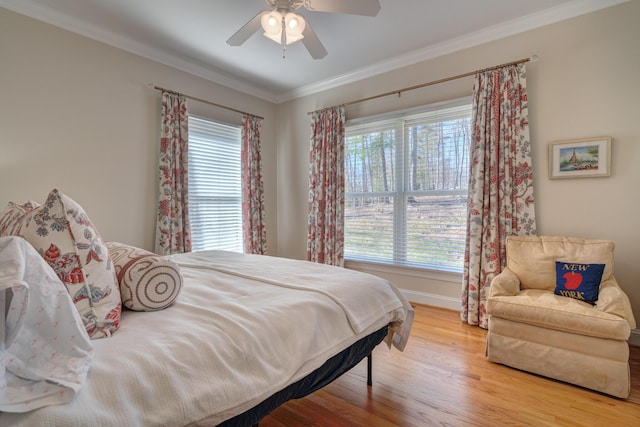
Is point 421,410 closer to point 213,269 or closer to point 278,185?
point 213,269

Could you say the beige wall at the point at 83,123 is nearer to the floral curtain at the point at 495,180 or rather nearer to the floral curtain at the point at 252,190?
the floral curtain at the point at 252,190

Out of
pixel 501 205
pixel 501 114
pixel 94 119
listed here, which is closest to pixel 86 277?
pixel 94 119

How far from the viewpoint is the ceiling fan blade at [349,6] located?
1.87 m

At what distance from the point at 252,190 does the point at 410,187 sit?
209cm

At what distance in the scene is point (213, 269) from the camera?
188 centimetres

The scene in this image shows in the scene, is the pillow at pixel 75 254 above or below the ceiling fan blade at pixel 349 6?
below

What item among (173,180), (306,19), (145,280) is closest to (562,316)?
(145,280)

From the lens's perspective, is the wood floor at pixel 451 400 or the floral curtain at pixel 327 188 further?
the floral curtain at pixel 327 188

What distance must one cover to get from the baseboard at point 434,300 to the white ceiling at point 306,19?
105 inches

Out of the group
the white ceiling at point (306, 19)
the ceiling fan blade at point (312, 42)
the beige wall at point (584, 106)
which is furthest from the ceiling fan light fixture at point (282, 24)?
the beige wall at point (584, 106)

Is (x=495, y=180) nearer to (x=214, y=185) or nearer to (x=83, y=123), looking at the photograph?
(x=214, y=185)

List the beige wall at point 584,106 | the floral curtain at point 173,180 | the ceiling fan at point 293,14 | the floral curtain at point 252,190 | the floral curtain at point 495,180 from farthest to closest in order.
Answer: the floral curtain at point 252,190 < the floral curtain at point 173,180 < the floral curtain at point 495,180 < the beige wall at point 584,106 < the ceiling fan at point 293,14

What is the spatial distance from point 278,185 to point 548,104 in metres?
3.45

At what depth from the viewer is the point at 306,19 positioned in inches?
105
